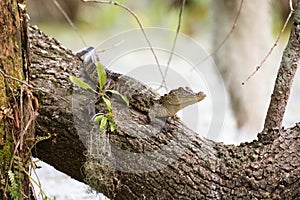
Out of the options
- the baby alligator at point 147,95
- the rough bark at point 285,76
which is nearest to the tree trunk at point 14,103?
the baby alligator at point 147,95

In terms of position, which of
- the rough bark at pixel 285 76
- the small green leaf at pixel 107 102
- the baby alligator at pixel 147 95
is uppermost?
the rough bark at pixel 285 76

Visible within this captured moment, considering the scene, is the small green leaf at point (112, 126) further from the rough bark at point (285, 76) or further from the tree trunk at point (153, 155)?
the rough bark at point (285, 76)

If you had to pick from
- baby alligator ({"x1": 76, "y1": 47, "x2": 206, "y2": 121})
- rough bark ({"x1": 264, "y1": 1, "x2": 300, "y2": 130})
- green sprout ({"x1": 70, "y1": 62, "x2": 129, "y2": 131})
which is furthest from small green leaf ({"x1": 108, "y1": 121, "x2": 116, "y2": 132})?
rough bark ({"x1": 264, "y1": 1, "x2": 300, "y2": 130})

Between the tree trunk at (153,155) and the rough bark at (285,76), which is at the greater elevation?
the rough bark at (285,76)

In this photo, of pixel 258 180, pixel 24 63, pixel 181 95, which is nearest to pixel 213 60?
pixel 181 95

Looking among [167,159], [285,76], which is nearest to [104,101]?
[167,159]

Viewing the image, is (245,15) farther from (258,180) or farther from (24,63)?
(24,63)

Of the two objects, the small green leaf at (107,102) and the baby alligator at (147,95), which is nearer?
the small green leaf at (107,102)
